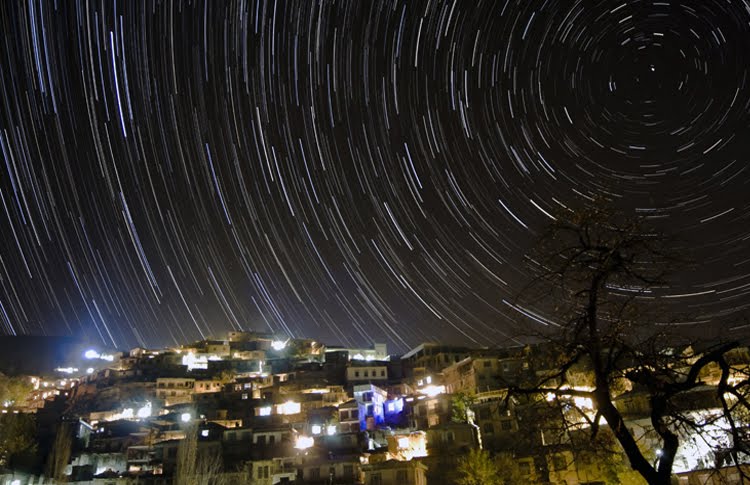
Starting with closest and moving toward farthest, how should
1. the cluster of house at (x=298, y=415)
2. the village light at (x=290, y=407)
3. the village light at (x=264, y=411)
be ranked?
the cluster of house at (x=298, y=415), the village light at (x=290, y=407), the village light at (x=264, y=411)

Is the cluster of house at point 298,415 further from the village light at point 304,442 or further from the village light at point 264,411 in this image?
the village light at point 264,411

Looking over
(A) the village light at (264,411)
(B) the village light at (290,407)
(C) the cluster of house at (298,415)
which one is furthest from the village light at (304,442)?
(A) the village light at (264,411)

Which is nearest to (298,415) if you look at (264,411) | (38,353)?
(264,411)

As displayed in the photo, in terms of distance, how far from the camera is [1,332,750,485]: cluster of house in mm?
37875

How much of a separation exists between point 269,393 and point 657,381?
5882cm

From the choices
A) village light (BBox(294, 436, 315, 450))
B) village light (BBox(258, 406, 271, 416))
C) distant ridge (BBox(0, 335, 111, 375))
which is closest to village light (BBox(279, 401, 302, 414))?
village light (BBox(258, 406, 271, 416))

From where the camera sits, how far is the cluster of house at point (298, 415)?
37.9 metres

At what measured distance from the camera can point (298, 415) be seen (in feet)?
175

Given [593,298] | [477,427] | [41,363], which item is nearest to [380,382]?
[477,427]

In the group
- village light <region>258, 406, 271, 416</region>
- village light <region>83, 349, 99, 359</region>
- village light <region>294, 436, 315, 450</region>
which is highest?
village light <region>83, 349, 99, 359</region>

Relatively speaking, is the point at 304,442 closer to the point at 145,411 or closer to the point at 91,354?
the point at 145,411

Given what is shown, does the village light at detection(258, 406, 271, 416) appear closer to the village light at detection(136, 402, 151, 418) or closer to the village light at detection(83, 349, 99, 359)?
the village light at detection(136, 402, 151, 418)

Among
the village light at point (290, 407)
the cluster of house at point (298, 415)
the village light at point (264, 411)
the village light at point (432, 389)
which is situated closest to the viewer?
the cluster of house at point (298, 415)

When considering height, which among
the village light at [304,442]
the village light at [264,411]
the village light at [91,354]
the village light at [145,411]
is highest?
the village light at [91,354]
